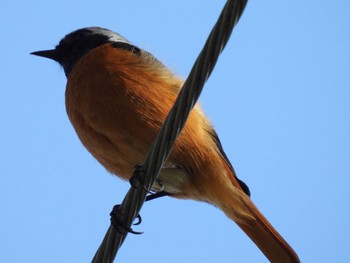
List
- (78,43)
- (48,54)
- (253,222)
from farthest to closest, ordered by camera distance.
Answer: (48,54) → (78,43) → (253,222)

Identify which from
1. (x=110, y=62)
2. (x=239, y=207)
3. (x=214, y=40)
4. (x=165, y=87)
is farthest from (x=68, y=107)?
(x=214, y=40)

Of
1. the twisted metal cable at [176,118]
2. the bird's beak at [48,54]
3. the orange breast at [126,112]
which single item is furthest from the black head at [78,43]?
the twisted metal cable at [176,118]

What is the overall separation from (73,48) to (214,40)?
150 inches

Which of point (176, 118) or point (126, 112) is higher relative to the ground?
point (126, 112)

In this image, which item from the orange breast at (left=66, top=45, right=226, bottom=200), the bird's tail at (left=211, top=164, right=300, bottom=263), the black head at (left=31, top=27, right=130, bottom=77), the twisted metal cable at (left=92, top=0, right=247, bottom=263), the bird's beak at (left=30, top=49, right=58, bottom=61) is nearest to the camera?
the twisted metal cable at (left=92, top=0, right=247, bottom=263)

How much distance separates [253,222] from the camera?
528 centimetres

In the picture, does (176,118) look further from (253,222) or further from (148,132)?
(253,222)

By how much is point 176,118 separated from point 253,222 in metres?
2.58

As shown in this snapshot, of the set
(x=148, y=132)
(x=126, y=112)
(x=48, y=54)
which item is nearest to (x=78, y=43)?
(x=48, y=54)

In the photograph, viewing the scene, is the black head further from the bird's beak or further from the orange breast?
the orange breast

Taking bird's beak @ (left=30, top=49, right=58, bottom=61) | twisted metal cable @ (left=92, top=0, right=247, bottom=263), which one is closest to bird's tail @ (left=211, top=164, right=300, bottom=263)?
twisted metal cable @ (left=92, top=0, right=247, bottom=263)

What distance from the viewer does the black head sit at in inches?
239

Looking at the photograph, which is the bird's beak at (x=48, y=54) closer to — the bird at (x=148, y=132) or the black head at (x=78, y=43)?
the black head at (x=78, y=43)

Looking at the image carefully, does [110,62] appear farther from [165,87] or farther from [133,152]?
[133,152]
